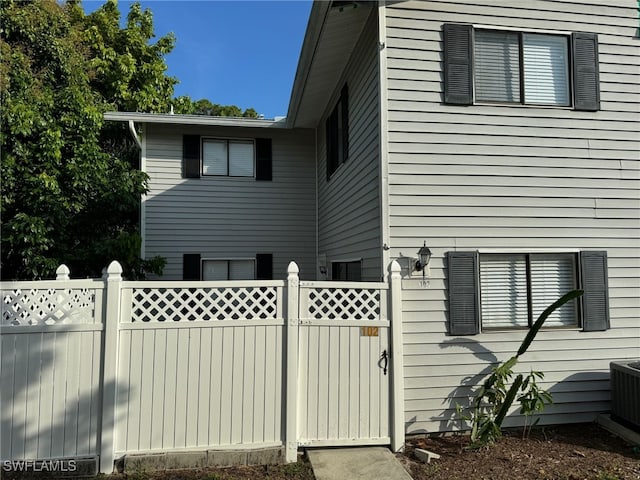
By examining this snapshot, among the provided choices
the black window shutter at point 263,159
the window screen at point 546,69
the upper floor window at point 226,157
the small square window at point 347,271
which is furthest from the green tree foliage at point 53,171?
the window screen at point 546,69

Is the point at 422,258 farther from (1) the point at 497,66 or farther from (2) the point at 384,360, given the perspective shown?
(1) the point at 497,66

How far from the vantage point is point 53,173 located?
7.15 metres

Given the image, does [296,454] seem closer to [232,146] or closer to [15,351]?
[15,351]

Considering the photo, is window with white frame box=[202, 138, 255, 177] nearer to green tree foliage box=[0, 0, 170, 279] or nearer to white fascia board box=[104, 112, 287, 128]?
white fascia board box=[104, 112, 287, 128]

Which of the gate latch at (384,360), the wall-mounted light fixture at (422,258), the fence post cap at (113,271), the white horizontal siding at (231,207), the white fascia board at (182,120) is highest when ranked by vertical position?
the white fascia board at (182,120)

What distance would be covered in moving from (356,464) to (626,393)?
330cm

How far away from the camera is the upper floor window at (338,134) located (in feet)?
22.0

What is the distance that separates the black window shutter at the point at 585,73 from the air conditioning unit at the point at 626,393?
3.22 metres

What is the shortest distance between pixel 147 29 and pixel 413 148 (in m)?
16.6

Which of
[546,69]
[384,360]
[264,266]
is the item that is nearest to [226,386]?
→ [384,360]

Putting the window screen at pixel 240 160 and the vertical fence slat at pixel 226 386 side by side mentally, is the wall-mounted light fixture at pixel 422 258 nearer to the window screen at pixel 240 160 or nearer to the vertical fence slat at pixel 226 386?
the vertical fence slat at pixel 226 386

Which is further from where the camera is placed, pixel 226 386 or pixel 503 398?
pixel 503 398

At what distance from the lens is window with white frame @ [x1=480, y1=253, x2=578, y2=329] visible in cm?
499

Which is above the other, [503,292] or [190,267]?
[190,267]
